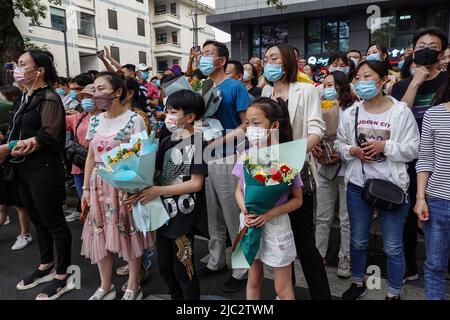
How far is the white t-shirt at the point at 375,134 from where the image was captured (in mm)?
2559

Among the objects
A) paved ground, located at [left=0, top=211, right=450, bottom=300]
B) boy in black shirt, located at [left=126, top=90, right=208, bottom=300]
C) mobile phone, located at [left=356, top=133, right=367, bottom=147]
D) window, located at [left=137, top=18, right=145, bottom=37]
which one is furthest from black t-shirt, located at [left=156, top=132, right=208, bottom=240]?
window, located at [left=137, top=18, right=145, bottom=37]

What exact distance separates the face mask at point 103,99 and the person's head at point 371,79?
192cm

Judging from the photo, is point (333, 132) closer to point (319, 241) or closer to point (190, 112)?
point (319, 241)

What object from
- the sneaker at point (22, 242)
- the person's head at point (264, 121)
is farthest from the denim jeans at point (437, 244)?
the sneaker at point (22, 242)

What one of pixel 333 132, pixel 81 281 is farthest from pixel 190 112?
pixel 81 281

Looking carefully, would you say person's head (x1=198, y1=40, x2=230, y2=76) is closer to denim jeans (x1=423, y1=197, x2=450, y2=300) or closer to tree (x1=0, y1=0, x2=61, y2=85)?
denim jeans (x1=423, y1=197, x2=450, y2=300)

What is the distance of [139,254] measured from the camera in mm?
2871

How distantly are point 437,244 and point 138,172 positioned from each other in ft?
6.62

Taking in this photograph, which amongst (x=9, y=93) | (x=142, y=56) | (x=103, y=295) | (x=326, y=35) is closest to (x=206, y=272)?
(x=103, y=295)

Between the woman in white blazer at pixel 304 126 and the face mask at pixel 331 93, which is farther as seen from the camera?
the face mask at pixel 331 93

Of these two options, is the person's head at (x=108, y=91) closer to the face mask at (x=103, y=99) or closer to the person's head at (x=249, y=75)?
the face mask at (x=103, y=99)

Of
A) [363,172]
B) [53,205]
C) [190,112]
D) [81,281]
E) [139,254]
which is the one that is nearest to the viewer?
[190,112]

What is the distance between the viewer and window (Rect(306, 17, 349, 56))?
17453mm
